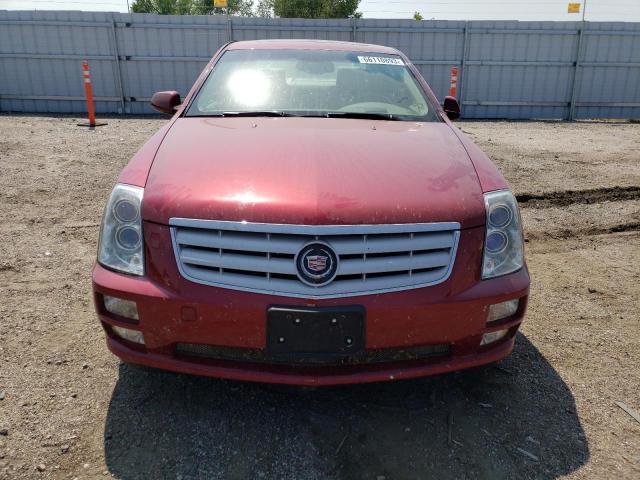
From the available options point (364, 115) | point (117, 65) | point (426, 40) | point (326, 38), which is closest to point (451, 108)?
point (364, 115)

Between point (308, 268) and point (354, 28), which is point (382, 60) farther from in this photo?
point (354, 28)

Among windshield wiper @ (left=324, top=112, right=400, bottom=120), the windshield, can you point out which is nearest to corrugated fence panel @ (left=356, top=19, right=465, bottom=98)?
the windshield

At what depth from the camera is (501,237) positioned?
6.86 feet

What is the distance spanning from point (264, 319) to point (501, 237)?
1.01 metres

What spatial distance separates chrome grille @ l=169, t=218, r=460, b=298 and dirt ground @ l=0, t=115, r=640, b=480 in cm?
60

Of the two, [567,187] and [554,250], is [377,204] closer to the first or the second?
[554,250]

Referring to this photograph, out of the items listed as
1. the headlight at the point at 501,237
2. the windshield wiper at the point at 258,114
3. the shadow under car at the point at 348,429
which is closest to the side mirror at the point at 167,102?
the windshield wiper at the point at 258,114

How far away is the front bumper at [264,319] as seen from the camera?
1896 mm

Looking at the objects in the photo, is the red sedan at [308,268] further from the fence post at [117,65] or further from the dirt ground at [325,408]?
the fence post at [117,65]

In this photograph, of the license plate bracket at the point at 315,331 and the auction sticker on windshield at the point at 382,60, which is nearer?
the license plate bracket at the point at 315,331

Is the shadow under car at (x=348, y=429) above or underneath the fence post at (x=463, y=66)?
underneath

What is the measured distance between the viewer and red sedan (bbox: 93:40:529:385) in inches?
74.1

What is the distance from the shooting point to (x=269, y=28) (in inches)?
524

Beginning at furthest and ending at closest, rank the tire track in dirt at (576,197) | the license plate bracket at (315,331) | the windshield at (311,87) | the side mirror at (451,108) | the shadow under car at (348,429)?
the tire track in dirt at (576,197) → the side mirror at (451,108) → the windshield at (311,87) → the shadow under car at (348,429) → the license plate bracket at (315,331)
